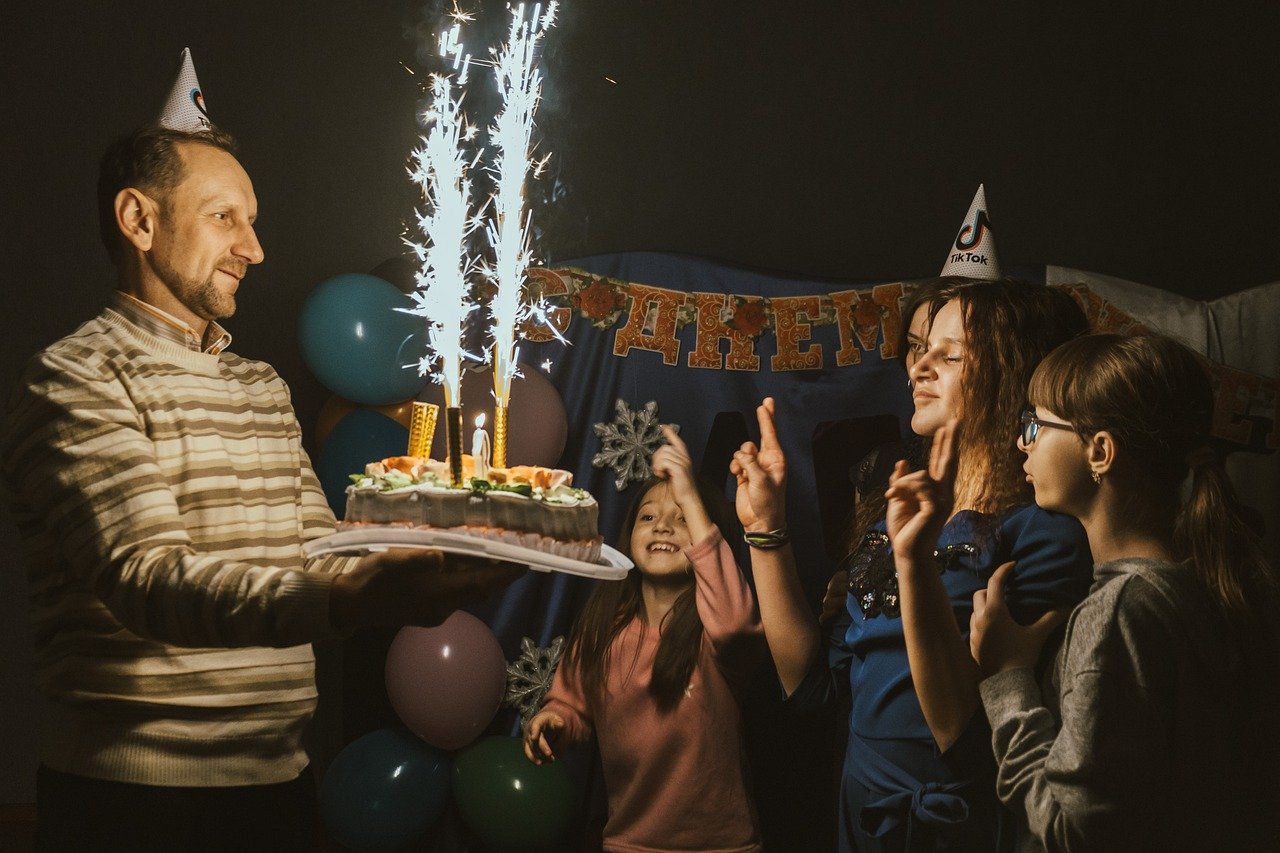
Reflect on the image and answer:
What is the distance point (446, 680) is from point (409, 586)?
1.40 metres

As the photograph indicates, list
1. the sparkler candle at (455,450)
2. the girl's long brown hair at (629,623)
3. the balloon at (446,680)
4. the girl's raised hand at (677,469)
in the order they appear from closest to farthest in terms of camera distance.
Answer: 1. the sparkler candle at (455,450)
2. the balloon at (446,680)
3. the girl's long brown hair at (629,623)
4. the girl's raised hand at (677,469)

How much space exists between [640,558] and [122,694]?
179 cm

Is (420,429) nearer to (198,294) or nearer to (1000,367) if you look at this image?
(198,294)

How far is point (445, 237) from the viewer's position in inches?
85.5

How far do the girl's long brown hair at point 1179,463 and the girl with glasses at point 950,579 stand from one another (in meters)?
0.25

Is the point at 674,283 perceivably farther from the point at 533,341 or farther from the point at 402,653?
the point at 402,653

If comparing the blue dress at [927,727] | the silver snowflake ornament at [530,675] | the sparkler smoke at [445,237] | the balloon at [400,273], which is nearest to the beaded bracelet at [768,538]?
the blue dress at [927,727]

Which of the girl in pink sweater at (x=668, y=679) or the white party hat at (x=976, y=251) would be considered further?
the girl in pink sweater at (x=668, y=679)

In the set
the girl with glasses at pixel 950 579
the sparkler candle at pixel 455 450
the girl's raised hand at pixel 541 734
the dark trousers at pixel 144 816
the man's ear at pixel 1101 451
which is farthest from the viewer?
the girl's raised hand at pixel 541 734

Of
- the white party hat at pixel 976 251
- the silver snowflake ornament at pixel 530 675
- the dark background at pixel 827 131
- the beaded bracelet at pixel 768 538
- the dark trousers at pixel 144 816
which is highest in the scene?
the dark background at pixel 827 131

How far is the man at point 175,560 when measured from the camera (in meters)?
1.65

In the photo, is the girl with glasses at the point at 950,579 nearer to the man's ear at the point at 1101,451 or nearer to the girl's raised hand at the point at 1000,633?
the girl's raised hand at the point at 1000,633

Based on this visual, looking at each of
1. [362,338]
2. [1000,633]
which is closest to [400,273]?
[362,338]

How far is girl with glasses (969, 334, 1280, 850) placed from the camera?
82.8 inches
